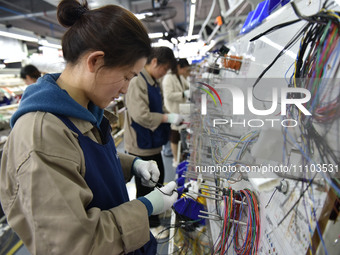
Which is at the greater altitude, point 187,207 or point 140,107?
point 140,107

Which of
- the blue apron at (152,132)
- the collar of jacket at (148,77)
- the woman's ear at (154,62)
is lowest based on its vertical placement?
the blue apron at (152,132)

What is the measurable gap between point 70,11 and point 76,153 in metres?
0.53

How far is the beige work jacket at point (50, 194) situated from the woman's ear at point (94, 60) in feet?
0.68

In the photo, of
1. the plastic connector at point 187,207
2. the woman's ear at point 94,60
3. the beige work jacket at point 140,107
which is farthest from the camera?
the beige work jacket at point 140,107

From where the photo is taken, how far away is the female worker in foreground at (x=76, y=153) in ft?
1.67

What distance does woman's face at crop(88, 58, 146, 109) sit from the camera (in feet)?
2.29

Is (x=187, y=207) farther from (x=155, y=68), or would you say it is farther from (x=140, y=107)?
(x=155, y=68)

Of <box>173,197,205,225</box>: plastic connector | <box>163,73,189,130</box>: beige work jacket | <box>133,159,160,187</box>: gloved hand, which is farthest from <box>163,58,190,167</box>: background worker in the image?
<box>173,197,205,225</box>: plastic connector

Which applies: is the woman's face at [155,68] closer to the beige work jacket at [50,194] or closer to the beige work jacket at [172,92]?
the beige work jacket at [172,92]

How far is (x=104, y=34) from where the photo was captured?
0.64m

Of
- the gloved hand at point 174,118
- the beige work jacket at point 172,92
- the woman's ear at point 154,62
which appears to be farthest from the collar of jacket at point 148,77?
the beige work jacket at point 172,92

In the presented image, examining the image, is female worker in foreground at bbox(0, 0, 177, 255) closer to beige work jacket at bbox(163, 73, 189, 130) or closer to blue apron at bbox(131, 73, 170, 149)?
blue apron at bbox(131, 73, 170, 149)

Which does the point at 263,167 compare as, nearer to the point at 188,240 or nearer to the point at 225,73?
the point at 188,240

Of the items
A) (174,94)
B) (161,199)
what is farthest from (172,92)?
(161,199)
